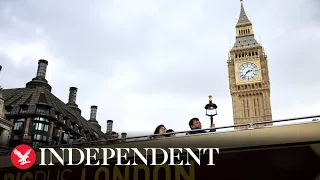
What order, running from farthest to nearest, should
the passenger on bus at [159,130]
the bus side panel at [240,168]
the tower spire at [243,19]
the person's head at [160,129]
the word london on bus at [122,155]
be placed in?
the tower spire at [243,19], the person's head at [160,129], the passenger on bus at [159,130], the word london on bus at [122,155], the bus side panel at [240,168]

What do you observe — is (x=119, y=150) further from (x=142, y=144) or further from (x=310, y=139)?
(x=310, y=139)

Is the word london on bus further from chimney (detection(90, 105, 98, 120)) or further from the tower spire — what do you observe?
the tower spire

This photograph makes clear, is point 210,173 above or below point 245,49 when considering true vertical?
below

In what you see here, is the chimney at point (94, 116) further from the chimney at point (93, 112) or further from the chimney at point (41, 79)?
the chimney at point (41, 79)

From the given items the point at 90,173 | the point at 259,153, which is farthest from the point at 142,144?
the point at 259,153

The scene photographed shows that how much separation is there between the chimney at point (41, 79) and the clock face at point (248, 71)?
124 feet

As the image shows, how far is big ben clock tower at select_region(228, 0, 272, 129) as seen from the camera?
6462 centimetres

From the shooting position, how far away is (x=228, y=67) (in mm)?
68562

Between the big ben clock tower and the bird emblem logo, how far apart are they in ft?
187

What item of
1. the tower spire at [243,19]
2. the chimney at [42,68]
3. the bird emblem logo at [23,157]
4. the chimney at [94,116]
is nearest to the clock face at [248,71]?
the tower spire at [243,19]

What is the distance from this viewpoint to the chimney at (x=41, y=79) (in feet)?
157

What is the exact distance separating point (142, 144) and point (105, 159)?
1190mm

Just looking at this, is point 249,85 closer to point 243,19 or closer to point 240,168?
point 243,19

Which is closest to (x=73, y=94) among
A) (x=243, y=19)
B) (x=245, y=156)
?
(x=243, y=19)
